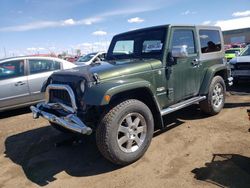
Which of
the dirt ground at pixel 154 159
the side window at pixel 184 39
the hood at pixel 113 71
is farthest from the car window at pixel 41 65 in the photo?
the side window at pixel 184 39

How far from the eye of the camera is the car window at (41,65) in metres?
7.41

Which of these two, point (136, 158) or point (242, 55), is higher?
point (242, 55)

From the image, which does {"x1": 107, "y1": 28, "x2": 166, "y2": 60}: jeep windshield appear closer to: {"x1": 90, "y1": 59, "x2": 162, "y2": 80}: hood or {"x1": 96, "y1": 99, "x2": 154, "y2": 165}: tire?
{"x1": 90, "y1": 59, "x2": 162, "y2": 80}: hood

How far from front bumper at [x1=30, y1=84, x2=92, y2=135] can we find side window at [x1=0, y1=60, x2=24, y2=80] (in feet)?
9.86

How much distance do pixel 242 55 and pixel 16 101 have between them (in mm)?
7620

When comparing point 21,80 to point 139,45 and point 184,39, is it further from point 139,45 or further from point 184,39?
point 184,39

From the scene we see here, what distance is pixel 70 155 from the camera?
177 inches

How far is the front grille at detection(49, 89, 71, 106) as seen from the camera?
4184 mm

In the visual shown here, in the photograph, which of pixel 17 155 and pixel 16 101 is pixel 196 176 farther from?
pixel 16 101

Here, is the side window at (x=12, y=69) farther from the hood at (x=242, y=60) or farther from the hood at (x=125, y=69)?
the hood at (x=242, y=60)

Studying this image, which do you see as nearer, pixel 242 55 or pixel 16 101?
pixel 16 101

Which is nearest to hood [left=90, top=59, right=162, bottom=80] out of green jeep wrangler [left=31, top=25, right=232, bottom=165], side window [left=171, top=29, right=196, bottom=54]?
green jeep wrangler [left=31, top=25, right=232, bottom=165]

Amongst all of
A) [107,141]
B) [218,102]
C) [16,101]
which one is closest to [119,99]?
[107,141]

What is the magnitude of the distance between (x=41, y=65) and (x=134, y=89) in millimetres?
4421
